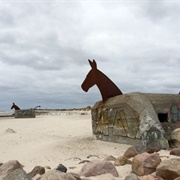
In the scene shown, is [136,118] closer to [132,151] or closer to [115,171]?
[132,151]

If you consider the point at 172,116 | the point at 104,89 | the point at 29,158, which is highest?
the point at 104,89

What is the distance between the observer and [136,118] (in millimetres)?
7230

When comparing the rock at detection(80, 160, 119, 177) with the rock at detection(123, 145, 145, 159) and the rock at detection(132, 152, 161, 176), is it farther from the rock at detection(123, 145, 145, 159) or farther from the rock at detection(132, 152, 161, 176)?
the rock at detection(123, 145, 145, 159)

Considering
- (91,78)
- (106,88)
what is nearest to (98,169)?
(106,88)

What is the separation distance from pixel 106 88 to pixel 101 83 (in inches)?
9.6

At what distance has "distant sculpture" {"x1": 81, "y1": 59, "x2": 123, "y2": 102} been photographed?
9180 millimetres

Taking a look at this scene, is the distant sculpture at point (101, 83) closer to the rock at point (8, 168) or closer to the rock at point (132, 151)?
the rock at point (132, 151)

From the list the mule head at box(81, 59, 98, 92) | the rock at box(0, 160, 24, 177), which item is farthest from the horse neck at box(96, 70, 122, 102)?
the rock at box(0, 160, 24, 177)

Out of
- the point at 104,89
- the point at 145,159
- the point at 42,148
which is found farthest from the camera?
the point at 104,89

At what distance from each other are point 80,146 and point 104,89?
2.01 metres

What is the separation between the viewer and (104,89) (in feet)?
30.1

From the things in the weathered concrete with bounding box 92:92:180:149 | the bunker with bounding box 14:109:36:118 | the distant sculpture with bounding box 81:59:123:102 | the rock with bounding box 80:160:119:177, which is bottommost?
the rock with bounding box 80:160:119:177

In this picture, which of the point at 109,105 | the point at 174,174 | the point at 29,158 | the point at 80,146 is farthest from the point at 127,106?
the point at 174,174

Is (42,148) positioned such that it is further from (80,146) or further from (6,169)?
(6,169)
